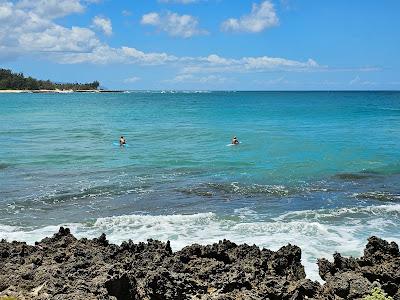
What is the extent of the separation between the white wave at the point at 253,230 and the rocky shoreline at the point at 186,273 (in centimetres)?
332

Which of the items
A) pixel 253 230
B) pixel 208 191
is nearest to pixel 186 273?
pixel 253 230

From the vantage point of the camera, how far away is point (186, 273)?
451 inches

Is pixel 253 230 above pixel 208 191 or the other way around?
above

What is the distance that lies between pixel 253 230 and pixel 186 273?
23.7 ft

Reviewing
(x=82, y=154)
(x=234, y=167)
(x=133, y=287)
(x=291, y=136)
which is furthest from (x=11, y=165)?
(x=291, y=136)

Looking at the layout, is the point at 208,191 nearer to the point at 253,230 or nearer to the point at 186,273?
the point at 253,230

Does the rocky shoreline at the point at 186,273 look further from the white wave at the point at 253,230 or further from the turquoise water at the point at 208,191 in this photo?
the white wave at the point at 253,230

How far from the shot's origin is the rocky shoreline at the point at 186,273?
1071 cm

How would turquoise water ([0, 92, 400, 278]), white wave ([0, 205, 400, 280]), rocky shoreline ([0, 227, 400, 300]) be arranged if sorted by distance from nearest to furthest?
→ rocky shoreline ([0, 227, 400, 300])
white wave ([0, 205, 400, 280])
turquoise water ([0, 92, 400, 278])

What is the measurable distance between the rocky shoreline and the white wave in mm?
3315

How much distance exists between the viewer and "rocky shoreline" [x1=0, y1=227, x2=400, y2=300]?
10711 millimetres

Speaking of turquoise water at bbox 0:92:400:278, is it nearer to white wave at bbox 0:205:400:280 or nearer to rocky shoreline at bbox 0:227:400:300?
white wave at bbox 0:205:400:280

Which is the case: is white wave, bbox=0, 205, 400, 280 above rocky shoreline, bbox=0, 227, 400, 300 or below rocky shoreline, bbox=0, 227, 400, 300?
below

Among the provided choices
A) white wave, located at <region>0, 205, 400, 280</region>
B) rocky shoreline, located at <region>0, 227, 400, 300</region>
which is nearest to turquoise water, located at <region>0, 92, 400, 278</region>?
white wave, located at <region>0, 205, 400, 280</region>
